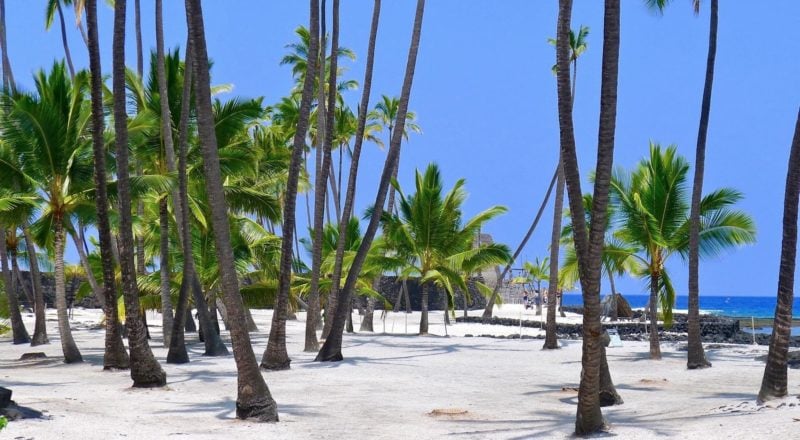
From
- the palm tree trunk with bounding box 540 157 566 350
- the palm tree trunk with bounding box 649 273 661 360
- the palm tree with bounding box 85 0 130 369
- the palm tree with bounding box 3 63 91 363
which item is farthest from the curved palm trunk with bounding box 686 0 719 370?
the palm tree with bounding box 3 63 91 363

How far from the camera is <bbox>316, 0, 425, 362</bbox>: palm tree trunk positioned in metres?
19.5

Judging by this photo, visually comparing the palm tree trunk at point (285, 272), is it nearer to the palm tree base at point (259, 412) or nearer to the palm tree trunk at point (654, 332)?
the palm tree base at point (259, 412)

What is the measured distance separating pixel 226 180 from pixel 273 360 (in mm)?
9825

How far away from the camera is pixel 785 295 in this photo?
11867 millimetres

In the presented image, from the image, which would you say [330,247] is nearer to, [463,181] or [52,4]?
[463,181]

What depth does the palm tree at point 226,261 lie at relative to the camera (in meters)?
11.5

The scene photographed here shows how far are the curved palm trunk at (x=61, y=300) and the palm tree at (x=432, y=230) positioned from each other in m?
14.1

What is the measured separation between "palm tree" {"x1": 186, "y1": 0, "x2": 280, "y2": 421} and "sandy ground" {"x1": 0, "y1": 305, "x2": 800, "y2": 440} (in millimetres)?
314

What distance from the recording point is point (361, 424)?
1138 centimetres

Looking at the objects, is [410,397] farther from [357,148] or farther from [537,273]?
[537,273]

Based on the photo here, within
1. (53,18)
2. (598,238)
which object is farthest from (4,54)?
(598,238)

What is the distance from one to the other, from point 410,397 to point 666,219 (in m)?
9.52

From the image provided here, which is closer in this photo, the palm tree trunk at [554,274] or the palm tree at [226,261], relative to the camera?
the palm tree at [226,261]

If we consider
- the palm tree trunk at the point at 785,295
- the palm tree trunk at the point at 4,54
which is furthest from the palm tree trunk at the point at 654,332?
the palm tree trunk at the point at 4,54
